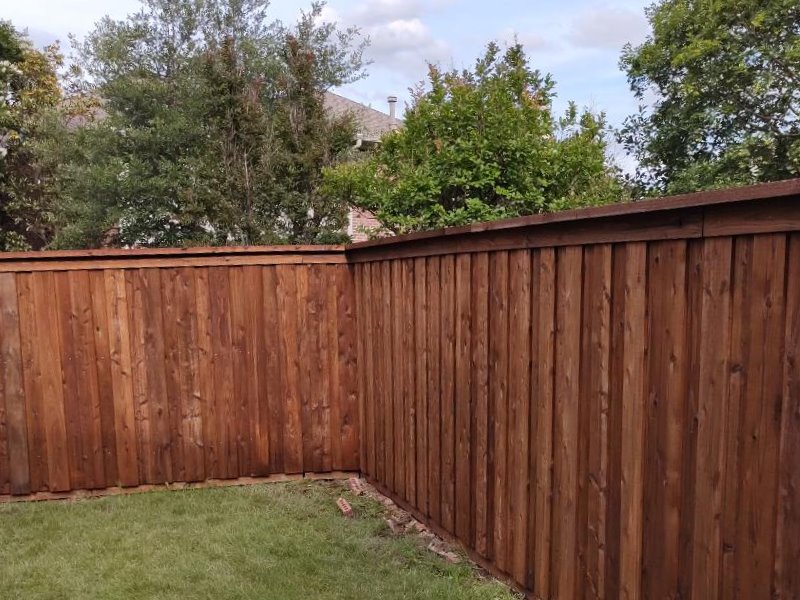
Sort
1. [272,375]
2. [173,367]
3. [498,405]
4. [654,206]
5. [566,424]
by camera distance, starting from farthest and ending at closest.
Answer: [272,375]
[173,367]
[498,405]
[566,424]
[654,206]

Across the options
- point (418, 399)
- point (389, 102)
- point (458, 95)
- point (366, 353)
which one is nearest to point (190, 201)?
point (458, 95)

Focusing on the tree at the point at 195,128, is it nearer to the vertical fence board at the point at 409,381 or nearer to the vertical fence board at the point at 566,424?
the vertical fence board at the point at 409,381

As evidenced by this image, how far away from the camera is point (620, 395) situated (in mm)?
2471

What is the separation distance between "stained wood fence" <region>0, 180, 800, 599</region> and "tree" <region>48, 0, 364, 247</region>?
5358 millimetres

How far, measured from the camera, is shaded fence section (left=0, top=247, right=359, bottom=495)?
4.93 metres

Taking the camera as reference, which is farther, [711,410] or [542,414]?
[542,414]

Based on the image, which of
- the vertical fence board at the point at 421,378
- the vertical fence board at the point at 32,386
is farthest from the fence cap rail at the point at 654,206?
the vertical fence board at the point at 32,386

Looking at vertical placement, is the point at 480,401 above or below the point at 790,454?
below

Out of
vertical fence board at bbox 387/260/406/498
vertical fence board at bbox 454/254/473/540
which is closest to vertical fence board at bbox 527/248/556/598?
vertical fence board at bbox 454/254/473/540

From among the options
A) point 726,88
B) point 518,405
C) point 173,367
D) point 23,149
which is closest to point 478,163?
point 173,367

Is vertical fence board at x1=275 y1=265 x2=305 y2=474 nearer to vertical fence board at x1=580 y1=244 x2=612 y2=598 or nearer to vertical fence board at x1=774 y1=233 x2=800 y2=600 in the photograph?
vertical fence board at x1=580 y1=244 x2=612 y2=598

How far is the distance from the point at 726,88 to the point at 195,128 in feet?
27.4

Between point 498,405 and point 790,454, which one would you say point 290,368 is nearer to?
point 498,405

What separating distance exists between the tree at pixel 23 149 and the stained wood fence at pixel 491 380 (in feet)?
32.2
